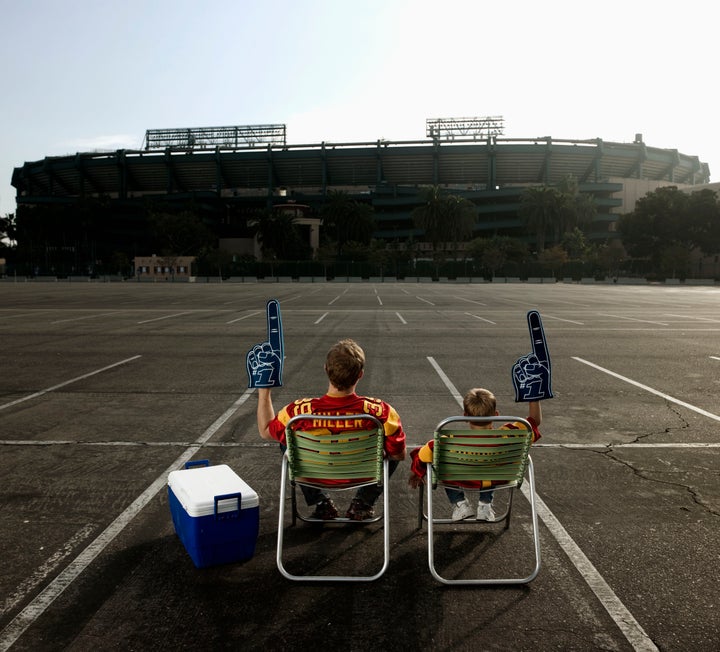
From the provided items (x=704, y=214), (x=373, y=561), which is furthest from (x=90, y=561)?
(x=704, y=214)

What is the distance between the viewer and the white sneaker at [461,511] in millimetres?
4621

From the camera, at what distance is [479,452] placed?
386 centimetres

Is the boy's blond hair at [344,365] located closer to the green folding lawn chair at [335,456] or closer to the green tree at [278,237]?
the green folding lawn chair at [335,456]

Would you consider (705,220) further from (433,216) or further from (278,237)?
(278,237)

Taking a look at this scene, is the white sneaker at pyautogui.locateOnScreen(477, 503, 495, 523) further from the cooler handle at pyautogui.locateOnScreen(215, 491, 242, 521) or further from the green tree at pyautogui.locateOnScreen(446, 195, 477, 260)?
the green tree at pyautogui.locateOnScreen(446, 195, 477, 260)

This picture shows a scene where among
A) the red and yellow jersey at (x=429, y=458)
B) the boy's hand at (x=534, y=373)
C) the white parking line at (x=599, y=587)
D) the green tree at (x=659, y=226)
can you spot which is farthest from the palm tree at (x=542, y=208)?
the boy's hand at (x=534, y=373)

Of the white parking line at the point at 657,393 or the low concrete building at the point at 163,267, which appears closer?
the white parking line at the point at 657,393

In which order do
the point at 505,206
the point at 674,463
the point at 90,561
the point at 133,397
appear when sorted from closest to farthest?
1. the point at 90,561
2. the point at 674,463
3. the point at 133,397
4. the point at 505,206

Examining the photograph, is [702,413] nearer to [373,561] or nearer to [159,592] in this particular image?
[373,561]

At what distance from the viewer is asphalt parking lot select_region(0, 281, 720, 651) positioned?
332cm

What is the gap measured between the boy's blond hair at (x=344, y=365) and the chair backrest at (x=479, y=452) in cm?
63

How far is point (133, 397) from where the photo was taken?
9.19 metres

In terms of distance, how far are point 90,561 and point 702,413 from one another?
752 centimetres

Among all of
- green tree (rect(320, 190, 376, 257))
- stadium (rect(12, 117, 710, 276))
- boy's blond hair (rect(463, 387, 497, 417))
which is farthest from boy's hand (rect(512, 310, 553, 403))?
stadium (rect(12, 117, 710, 276))
